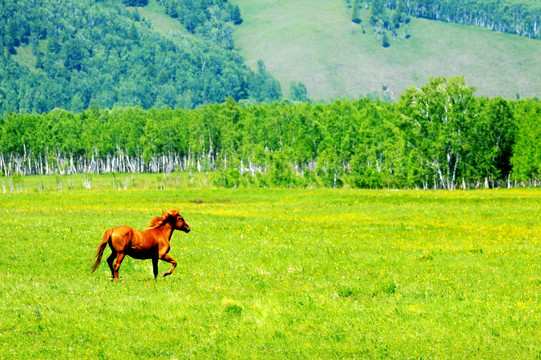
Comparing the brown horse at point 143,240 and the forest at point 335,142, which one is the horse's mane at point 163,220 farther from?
the forest at point 335,142

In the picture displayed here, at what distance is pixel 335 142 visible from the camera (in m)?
134

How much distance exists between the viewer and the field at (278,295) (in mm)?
17438

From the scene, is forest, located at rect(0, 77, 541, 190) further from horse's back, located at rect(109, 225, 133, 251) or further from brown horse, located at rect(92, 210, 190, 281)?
horse's back, located at rect(109, 225, 133, 251)

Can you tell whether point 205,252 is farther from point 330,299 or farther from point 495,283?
point 495,283

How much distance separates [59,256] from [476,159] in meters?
94.8

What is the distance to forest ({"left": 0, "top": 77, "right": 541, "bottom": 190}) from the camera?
111750mm

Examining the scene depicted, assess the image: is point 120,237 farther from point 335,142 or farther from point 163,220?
point 335,142

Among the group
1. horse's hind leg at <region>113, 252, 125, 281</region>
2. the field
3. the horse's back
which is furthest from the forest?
the horse's back

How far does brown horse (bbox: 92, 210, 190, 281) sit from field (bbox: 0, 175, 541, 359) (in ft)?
4.06

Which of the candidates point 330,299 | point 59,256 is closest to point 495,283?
point 330,299

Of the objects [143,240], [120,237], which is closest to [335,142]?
[143,240]

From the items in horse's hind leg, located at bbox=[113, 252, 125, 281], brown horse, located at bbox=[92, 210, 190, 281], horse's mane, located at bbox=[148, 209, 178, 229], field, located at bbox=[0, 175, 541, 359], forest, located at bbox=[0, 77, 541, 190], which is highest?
forest, located at bbox=[0, 77, 541, 190]

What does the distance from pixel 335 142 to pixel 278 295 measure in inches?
4441

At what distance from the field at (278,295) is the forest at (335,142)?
71644 millimetres
